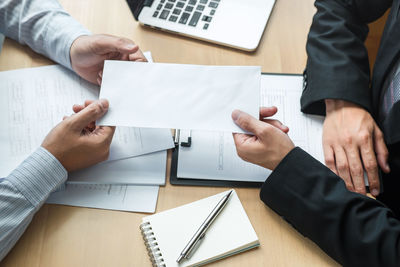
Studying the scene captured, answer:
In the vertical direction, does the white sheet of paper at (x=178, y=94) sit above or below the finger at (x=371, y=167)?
above

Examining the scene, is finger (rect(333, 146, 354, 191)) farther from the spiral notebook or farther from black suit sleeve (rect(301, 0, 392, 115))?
the spiral notebook

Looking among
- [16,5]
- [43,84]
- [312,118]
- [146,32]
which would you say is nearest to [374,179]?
[312,118]

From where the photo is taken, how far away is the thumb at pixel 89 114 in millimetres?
712

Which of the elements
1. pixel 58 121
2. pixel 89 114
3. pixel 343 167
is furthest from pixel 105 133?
pixel 343 167

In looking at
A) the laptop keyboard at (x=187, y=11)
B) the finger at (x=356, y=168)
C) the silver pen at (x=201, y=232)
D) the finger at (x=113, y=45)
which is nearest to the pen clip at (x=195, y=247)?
the silver pen at (x=201, y=232)

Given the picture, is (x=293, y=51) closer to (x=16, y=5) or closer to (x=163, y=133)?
(x=163, y=133)

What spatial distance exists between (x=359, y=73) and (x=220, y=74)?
0.33 m

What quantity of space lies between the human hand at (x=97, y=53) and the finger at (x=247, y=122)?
283 millimetres

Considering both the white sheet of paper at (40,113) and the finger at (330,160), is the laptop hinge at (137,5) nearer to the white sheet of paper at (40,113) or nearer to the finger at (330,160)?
the white sheet of paper at (40,113)

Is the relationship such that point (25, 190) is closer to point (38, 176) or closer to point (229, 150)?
point (38, 176)

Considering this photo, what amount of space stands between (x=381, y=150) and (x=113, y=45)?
2.07 feet

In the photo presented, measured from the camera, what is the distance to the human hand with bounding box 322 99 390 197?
2.50 feet

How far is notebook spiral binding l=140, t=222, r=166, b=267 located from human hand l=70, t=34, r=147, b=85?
1.20ft

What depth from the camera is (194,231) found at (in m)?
0.70
